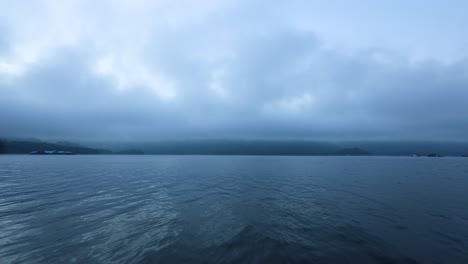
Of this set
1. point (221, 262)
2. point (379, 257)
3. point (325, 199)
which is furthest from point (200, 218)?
point (325, 199)

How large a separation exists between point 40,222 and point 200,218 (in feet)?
43.3

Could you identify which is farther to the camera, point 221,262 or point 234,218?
point 234,218

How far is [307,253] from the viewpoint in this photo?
1104cm

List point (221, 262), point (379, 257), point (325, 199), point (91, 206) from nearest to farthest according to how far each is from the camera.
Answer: point (221, 262)
point (379, 257)
point (91, 206)
point (325, 199)

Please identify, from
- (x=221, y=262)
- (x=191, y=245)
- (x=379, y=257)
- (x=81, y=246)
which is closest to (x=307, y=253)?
(x=379, y=257)

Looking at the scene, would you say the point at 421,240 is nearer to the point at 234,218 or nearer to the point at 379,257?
the point at 379,257

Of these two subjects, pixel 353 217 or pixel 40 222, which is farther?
pixel 353 217

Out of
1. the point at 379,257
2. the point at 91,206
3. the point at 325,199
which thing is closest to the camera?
the point at 379,257

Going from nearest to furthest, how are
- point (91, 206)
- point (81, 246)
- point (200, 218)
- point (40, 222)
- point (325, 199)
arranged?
point (81, 246) → point (40, 222) → point (200, 218) → point (91, 206) → point (325, 199)

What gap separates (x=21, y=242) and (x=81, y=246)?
4.28 meters

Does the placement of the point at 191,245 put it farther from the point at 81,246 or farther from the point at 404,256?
the point at 404,256

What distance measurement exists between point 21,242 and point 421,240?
1055 inches

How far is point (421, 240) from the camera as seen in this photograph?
1283 centimetres

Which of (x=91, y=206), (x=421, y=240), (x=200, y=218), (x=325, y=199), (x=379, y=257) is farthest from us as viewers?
(x=325, y=199)
